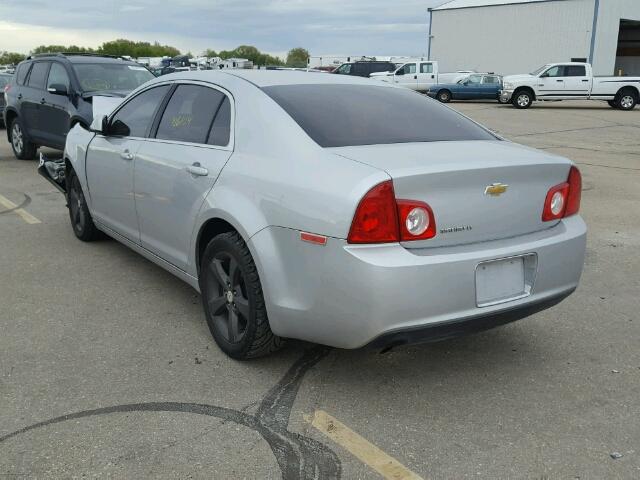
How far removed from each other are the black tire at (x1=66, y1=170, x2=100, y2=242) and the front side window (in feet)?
14.6

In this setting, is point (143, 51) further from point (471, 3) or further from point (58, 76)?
point (58, 76)

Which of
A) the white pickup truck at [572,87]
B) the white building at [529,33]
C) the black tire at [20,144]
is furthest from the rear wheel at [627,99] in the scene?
the black tire at [20,144]

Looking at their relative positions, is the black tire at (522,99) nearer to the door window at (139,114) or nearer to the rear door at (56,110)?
the rear door at (56,110)

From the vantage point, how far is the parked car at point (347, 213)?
2887mm

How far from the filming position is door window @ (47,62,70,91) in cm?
1040

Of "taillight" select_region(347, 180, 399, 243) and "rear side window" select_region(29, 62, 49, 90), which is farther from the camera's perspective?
"rear side window" select_region(29, 62, 49, 90)

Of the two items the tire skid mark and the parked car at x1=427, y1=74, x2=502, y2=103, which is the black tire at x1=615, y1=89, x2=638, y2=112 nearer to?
the parked car at x1=427, y1=74, x2=502, y2=103

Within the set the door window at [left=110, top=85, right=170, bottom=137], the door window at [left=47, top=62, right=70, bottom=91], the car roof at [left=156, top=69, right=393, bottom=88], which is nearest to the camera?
the car roof at [left=156, top=69, right=393, bottom=88]

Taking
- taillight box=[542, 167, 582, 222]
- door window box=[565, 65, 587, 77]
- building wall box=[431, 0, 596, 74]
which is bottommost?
taillight box=[542, 167, 582, 222]

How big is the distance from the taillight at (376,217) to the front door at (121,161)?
2289 millimetres

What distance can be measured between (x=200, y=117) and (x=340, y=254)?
172 cm

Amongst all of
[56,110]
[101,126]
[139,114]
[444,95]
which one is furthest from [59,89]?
[444,95]

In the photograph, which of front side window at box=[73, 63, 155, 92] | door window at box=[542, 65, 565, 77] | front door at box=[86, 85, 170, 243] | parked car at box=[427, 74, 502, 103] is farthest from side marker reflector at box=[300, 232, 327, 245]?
parked car at box=[427, 74, 502, 103]

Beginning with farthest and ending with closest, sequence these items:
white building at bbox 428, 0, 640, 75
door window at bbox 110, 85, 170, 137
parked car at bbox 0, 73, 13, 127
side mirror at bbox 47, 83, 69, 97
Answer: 1. white building at bbox 428, 0, 640, 75
2. parked car at bbox 0, 73, 13, 127
3. side mirror at bbox 47, 83, 69, 97
4. door window at bbox 110, 85, 170, 137
